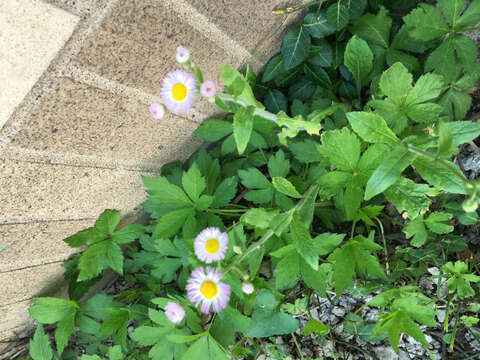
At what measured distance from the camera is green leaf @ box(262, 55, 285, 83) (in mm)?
1200

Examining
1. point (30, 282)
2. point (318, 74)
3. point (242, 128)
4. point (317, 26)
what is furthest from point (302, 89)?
point (30, 282)

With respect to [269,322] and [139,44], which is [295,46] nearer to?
[139,44]

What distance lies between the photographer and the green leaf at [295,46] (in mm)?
1122

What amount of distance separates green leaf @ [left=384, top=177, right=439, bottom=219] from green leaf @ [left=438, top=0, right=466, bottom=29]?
20.0 inches

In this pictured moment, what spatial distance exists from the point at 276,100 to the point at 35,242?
941 millimetres

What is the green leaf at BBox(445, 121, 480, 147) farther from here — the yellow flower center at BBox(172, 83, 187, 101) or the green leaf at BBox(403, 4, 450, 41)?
the yellow flower center at BBox(172, 83, 187, 101)

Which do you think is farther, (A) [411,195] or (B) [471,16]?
(B) [471,16]

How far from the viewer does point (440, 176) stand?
2.39ft

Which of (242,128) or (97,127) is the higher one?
(97,127)

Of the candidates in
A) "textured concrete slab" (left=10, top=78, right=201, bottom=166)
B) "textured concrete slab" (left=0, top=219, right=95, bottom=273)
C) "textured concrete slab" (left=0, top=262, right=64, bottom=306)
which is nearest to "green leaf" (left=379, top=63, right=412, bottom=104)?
"textured concrete slab" (left=10, top=78, right=201, bottom=166)

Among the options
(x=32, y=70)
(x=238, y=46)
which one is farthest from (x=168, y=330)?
(x=238, y=46)

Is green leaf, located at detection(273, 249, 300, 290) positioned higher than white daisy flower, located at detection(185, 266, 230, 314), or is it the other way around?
white daisy flower, located at detection(185, 266, 230, 314)

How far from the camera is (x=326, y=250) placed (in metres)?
0.95

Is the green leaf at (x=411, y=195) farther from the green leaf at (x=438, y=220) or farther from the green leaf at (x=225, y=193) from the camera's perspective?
the green leaf at (x=225, y=193)
